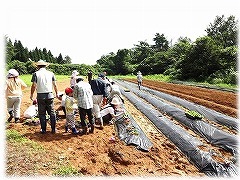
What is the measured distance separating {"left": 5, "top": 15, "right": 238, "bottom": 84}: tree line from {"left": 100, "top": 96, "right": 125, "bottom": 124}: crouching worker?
856 cm

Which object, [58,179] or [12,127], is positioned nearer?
[58,179]

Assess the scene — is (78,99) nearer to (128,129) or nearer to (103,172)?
(128,129)

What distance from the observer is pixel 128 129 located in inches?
290

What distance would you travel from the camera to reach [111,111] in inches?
321

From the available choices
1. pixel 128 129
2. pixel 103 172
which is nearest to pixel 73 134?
pixel 128 129

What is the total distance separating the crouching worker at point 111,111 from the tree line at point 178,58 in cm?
856

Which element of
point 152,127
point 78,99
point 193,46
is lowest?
point 152,127

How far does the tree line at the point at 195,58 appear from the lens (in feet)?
96.6

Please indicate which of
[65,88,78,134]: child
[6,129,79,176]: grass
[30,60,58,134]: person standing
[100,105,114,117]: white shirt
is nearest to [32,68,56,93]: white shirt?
[30,60,58,134]: person standing

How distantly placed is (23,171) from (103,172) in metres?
1.49

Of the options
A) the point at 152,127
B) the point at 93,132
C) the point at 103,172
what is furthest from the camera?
the point at 152,127

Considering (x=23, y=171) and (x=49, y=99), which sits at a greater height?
(x=49, y=99)

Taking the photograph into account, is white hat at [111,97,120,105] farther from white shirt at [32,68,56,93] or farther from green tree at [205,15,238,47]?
green tree at [205,15,238,47]

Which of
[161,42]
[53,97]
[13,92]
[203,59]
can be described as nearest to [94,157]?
[53,97]
